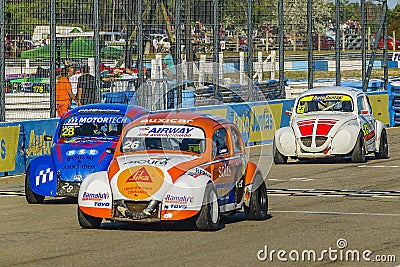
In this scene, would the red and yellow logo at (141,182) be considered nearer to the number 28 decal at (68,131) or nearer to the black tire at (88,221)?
the black tire at (88,221)

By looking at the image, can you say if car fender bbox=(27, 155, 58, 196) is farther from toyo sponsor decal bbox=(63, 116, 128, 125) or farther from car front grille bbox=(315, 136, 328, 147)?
car front grille bbox=(315, 136, 328, 147)

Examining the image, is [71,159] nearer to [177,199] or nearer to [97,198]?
[97,198]

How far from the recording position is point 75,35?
23.2 metres

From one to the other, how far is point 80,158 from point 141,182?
352cm

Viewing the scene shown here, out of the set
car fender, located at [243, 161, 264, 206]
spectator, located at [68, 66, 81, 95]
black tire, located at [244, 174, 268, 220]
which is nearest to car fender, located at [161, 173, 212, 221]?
car fender, located at [243, 161, 264, 206]

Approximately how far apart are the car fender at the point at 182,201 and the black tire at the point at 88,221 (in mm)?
1020

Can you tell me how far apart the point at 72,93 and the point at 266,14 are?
8.16m

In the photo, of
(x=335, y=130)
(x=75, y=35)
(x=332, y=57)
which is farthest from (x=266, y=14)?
(x=335, y=130)

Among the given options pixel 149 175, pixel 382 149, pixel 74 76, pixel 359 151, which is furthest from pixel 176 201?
pixel 74 76

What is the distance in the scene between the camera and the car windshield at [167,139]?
1215 centimetres

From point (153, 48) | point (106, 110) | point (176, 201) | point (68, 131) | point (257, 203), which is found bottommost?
point (257, 203)

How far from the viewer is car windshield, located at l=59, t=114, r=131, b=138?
15.8 m

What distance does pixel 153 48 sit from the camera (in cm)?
2519

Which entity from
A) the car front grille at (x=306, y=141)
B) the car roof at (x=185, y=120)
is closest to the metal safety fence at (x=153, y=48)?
the car front grille at (x=306, y=141)
